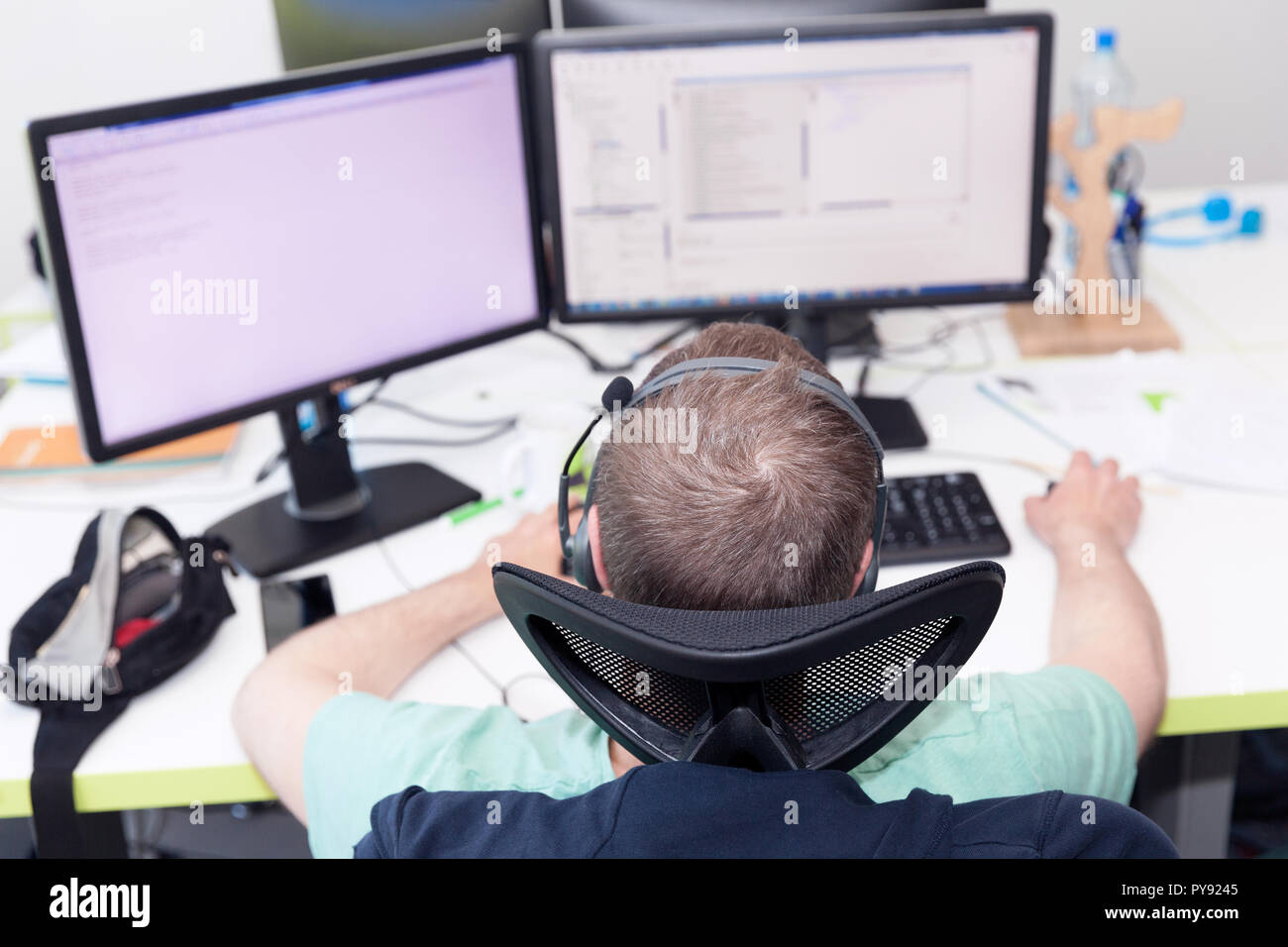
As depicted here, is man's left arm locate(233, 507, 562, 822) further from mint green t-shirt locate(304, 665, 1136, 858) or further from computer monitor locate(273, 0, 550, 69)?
computer monitor locate(273, 0, 550, 69)

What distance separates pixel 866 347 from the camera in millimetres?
1742

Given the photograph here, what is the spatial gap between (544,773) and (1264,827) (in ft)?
4.26

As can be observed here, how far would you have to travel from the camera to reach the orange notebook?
4.97 ft

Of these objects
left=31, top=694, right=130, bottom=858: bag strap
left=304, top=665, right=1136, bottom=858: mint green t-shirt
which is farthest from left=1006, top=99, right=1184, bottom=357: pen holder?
left=31, top=694, right=130, bottom=858: bag strap

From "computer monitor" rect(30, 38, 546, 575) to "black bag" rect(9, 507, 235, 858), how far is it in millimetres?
122

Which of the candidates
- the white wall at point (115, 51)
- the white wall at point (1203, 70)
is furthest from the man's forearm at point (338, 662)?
the white wall at point (1203, 70)

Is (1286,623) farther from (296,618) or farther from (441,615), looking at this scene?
(296,618)

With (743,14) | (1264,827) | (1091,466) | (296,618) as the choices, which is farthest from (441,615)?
(1264,827)

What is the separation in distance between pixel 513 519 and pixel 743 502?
2.40ft

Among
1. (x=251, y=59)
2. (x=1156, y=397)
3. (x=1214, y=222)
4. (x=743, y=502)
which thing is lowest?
(x=1156, y=397)

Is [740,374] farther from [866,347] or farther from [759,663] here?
[866,347]

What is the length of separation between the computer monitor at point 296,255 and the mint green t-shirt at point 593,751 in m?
0.44

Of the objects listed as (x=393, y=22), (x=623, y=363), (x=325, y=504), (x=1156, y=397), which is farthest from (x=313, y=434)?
(x=1156, y=397)

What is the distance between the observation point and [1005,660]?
1105mm
